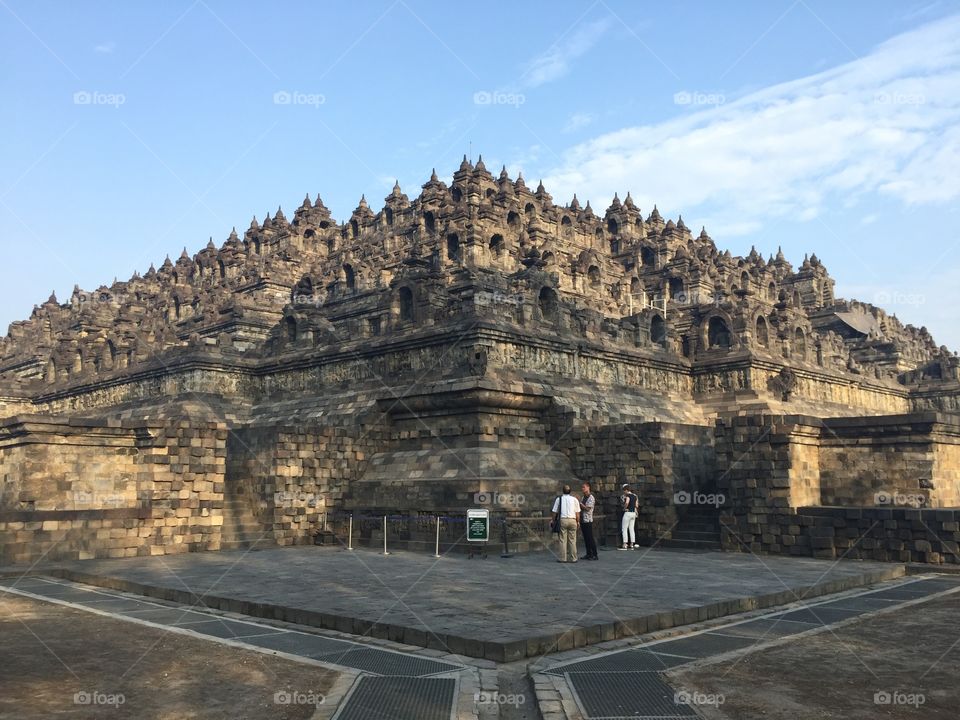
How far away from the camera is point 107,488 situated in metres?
18.6

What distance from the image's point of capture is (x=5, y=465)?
18266 mm

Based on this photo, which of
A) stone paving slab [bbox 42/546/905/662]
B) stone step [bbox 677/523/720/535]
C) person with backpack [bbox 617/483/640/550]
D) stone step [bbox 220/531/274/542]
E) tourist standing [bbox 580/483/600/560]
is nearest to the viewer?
stone paving slab [bbox 42/546/905/662]

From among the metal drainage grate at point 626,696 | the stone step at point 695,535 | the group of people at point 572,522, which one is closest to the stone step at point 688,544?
the stone step at point 695,535

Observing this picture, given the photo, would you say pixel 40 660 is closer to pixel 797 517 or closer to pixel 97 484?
pixel 97 484

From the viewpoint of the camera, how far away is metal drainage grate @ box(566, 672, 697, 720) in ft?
20.0

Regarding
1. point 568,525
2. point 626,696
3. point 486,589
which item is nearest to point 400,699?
point 626,696

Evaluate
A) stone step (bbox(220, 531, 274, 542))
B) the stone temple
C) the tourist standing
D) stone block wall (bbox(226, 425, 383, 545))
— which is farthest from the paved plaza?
stone block wall (bbox(226, 425, 383, 545))

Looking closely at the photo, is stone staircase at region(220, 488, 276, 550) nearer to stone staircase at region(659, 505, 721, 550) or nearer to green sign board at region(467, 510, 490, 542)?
green sign board at region(467, 510, 490, 542)

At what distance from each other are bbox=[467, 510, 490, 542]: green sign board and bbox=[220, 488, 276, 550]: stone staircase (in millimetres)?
6217

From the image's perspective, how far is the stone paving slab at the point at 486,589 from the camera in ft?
29.1

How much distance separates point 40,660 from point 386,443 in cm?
1675

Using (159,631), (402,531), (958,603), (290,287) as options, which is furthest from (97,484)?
(290,287)

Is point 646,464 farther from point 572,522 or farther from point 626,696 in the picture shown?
point 626,696

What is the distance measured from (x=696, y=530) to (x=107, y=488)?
48.0ft
